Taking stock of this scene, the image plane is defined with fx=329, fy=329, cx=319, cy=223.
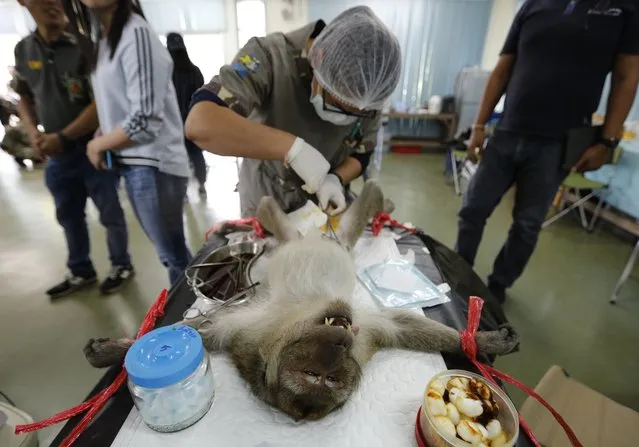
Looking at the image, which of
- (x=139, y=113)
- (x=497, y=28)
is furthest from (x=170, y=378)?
(x=497, y=28)

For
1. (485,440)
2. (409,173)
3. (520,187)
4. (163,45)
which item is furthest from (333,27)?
(409,173)

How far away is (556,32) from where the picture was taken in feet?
5.68

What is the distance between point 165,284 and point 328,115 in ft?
6.81

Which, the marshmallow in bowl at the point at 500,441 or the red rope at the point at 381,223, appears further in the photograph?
the red rope at the point at 381,223

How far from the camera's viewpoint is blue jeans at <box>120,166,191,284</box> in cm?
170

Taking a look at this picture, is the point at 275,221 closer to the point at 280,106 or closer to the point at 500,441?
the point at 280,106

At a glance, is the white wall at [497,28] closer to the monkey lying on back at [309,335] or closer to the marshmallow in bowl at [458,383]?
the monkey lying on back at [309,335]

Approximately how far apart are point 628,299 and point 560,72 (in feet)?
6.46

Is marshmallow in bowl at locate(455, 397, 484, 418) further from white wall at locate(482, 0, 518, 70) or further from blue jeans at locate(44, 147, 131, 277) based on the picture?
white wall at locate(482, 0, 518, 70)

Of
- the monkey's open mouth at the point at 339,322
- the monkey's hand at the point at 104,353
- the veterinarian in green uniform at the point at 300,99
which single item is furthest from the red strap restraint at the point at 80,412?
the veterinarian in green uniform at the point at 300,99

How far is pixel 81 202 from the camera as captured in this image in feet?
7.75

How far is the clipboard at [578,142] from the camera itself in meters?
1.85

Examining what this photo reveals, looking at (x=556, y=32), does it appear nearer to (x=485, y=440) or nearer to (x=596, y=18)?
(x=596, y=18)

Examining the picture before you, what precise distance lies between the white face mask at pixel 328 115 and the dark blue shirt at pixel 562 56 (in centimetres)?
120
